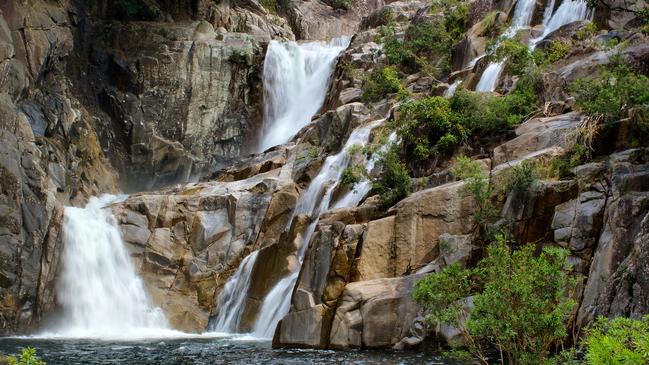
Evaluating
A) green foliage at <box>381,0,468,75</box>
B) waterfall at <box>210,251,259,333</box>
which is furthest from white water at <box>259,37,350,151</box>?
waterfall at <box>210,251,259,333</box>

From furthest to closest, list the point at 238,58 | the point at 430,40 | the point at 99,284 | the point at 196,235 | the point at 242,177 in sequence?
the point at 238,58, the point at 430,40, the point at 242,177, the point at 196,235, the point at 99,284

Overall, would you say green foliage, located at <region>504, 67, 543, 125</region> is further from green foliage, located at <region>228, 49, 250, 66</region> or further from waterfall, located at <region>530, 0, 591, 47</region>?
green foliage, located at <region>228, 49, 250, 66</region>

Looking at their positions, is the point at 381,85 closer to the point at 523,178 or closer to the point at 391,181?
the point at 391,181

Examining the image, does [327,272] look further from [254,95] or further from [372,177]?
[254,95]

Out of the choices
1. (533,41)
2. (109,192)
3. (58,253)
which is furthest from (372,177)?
(109,192)

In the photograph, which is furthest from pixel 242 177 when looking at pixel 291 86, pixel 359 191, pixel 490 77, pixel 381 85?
pixel 490 77

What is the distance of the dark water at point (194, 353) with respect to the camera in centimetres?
1490

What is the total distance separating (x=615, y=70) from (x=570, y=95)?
8.40 ft

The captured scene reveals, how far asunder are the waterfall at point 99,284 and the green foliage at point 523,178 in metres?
13.7

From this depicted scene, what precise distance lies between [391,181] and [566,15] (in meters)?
12.5

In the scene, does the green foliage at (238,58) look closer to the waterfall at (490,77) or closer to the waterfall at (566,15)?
the waterfall at (490,77)

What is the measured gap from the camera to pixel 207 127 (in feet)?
125

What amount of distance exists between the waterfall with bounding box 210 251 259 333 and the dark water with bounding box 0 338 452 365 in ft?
7.03

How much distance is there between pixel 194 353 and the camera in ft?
56.6
